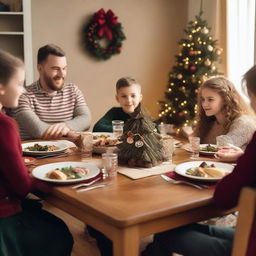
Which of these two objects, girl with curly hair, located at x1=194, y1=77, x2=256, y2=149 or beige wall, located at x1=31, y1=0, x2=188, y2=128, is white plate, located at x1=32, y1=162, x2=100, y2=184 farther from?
beige wall, located at x1=31, y1=0, x2=188, y2=128

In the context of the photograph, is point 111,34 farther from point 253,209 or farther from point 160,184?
point 253,209

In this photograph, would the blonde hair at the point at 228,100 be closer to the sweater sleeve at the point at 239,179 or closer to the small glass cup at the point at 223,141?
the small glass cup at the point at 223,141

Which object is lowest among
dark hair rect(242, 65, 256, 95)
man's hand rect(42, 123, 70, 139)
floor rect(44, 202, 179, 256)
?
floor rect(44, 202, 179, 256)

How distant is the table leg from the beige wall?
145 inches

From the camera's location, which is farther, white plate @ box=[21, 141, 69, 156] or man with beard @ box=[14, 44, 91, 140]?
man with beard @ box=[14, 44, 91, 140]

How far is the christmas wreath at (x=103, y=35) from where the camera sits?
15.5 feet

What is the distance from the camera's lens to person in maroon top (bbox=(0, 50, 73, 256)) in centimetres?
157

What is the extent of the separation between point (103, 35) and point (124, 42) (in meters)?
0.34

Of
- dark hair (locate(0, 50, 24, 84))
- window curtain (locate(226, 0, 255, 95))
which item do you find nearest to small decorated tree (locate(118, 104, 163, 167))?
dark hair (locate(0, 50, 24, 84))

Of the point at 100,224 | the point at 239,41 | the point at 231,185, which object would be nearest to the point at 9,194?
the point at 100,224

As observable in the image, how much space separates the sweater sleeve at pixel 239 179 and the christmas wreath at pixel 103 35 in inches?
145

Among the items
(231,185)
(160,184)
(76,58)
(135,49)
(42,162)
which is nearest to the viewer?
(231,185)

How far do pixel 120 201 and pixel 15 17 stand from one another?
3.52 metres

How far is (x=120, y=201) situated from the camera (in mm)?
1396
